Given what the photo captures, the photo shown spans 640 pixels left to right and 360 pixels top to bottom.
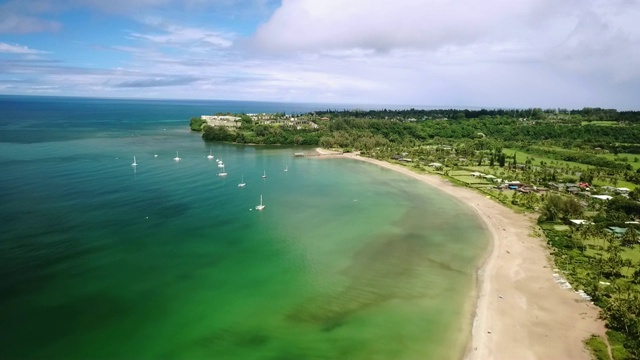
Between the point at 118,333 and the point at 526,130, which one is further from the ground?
the point at 526,130

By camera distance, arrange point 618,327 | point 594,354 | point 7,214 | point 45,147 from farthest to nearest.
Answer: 1. point 45,147
2. point 7,214
3. point 618,327
4. point 594,354

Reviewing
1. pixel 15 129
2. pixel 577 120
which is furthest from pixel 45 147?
pixel 577 120

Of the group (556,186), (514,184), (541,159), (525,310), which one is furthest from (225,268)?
(541,159)

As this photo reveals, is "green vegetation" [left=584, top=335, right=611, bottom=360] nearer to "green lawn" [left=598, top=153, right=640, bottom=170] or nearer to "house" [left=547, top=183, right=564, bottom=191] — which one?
"house" [left=547, top=183, right=564, bottom=191]

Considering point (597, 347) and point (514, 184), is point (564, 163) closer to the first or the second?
point (514, 184)

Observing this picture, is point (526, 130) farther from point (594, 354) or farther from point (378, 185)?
point (594, 354)

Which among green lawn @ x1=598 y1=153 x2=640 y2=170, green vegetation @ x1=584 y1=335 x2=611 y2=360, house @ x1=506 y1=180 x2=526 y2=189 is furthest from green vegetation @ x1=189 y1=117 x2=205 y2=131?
green vegetation @ x1=584 y1=335 x2=611 y2=360

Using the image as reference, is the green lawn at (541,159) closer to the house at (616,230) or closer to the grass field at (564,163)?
the grass field at (564,163)
